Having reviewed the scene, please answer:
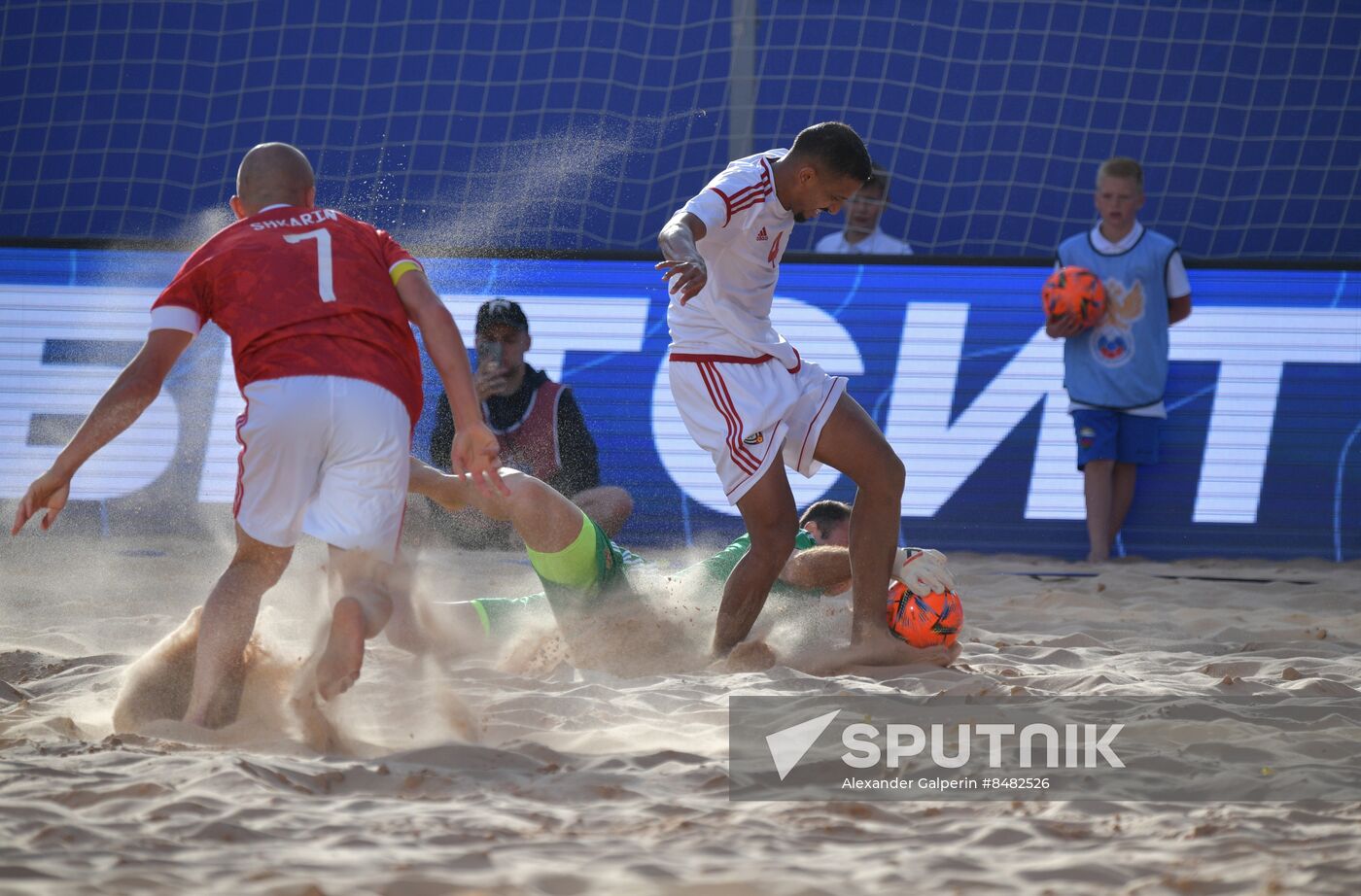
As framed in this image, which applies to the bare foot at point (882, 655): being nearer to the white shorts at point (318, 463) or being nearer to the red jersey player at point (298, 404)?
the red jersey player at point (298, 404)

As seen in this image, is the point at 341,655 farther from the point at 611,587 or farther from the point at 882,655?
the point at 882,655

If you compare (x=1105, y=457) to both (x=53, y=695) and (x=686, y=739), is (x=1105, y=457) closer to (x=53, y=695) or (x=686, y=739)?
(x=686, y=739)

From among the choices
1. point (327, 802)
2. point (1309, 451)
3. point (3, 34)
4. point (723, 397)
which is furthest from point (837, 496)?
point (3, 34)

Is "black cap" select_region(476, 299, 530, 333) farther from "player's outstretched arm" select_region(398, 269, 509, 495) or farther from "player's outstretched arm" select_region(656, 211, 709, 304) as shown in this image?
"player's outstretched arm" select_region(398, 269, 509, 495)

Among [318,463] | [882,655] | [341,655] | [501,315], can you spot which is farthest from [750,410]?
[501,315]

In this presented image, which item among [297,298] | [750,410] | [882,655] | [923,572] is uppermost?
[297,298]

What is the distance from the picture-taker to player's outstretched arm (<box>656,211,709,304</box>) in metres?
3.44

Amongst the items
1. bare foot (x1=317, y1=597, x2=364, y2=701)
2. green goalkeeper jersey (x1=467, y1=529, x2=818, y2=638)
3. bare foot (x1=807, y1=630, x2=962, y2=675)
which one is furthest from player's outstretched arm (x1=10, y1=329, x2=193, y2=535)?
bare foot (x1=807, y1=630, x2=962, y2=675)

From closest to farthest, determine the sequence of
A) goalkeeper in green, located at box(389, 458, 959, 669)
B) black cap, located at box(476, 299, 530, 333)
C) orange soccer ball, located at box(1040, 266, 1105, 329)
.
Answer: goalkeeper in green, located at box(389, 458, 959, 669), black cap, located at box(476, 299, 530, 333), orange soccer ball, located at box(1040, 266, 1105, 329)

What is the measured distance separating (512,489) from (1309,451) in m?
4.61

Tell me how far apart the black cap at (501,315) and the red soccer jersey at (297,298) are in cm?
313

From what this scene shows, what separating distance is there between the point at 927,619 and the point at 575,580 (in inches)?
40.2

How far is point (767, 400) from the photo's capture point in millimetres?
3998

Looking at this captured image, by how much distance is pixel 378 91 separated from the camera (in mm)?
9242
